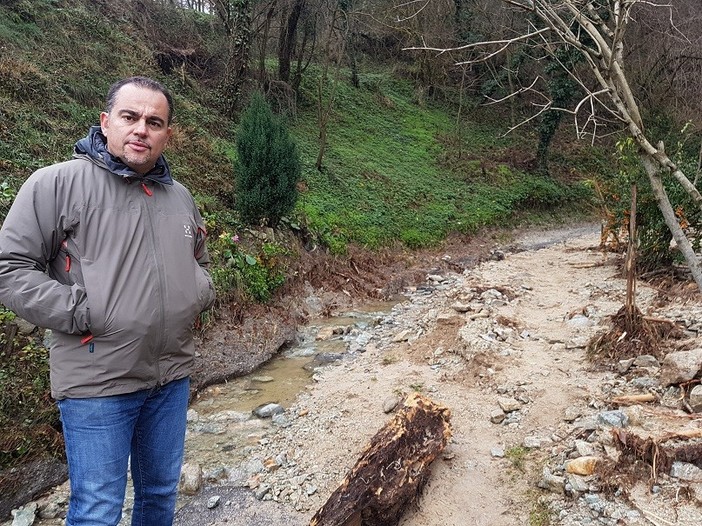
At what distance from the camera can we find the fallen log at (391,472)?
9.92 feet

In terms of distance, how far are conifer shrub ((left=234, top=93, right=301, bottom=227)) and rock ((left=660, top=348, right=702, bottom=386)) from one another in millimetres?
6352

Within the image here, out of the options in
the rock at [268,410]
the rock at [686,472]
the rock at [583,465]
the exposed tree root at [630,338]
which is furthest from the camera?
the rock at [268,410]

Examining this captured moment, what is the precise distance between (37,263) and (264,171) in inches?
277

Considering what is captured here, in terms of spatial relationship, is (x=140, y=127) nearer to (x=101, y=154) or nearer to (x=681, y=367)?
(x=101, y=154)

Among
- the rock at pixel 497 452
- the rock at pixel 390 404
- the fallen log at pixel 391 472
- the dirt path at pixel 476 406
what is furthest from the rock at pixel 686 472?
the rock at pixel 390 404

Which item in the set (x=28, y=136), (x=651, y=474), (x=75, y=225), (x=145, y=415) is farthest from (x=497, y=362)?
(x=28, y=136)

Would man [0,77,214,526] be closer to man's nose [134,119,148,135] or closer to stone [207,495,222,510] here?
man's nose [134,119,148,135]

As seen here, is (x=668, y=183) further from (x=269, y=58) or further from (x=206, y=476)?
(x=269, y=58)

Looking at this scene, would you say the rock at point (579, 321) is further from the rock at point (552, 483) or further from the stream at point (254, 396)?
the rock at point (552, 483)

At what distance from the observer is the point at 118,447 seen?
197cm

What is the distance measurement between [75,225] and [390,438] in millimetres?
2420

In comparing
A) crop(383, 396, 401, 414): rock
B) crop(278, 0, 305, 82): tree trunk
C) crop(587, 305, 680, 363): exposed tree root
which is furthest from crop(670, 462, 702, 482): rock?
crop(278, 0, 305, 82): tree trunk

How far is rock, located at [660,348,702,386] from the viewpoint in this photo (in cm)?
395

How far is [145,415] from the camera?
215 centimetres
